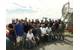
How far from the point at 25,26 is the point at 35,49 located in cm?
21

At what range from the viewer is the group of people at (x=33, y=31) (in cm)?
134

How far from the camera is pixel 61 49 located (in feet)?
4.67

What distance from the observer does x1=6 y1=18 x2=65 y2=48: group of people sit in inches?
52.7

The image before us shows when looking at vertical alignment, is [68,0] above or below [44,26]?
above

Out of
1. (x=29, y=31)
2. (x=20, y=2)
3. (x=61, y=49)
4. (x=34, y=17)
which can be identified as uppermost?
(x=20, y=2)

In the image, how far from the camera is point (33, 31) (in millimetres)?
1367
